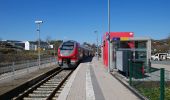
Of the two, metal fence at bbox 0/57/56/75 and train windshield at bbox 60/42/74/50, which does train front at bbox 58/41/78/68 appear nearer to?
train windshield at bbox 60/42/74/50

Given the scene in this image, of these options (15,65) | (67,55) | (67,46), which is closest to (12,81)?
(15,65)

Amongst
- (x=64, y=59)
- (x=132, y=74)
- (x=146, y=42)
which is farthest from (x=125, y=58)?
(x=64, y=59)

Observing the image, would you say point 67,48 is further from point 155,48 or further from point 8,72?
point 155,48

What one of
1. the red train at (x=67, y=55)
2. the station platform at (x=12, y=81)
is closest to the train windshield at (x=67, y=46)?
the red train at (x=67, y=55)

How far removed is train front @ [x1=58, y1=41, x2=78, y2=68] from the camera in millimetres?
38531

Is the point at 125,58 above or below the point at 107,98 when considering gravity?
above

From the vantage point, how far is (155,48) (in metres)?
118

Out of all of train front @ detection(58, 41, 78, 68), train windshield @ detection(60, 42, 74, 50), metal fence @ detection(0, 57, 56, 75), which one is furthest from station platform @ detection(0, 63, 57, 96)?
train windshield @ detection(60, 42, 74, 50)

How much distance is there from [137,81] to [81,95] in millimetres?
3092

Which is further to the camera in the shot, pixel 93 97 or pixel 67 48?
pixel 67 48

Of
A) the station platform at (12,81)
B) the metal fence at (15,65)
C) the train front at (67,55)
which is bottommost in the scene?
the station platform at (12,81)

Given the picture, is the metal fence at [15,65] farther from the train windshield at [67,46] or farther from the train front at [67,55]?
the train windshield at [67,46]

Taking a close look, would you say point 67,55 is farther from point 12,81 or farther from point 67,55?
point 12,81

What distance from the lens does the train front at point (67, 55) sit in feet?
126
